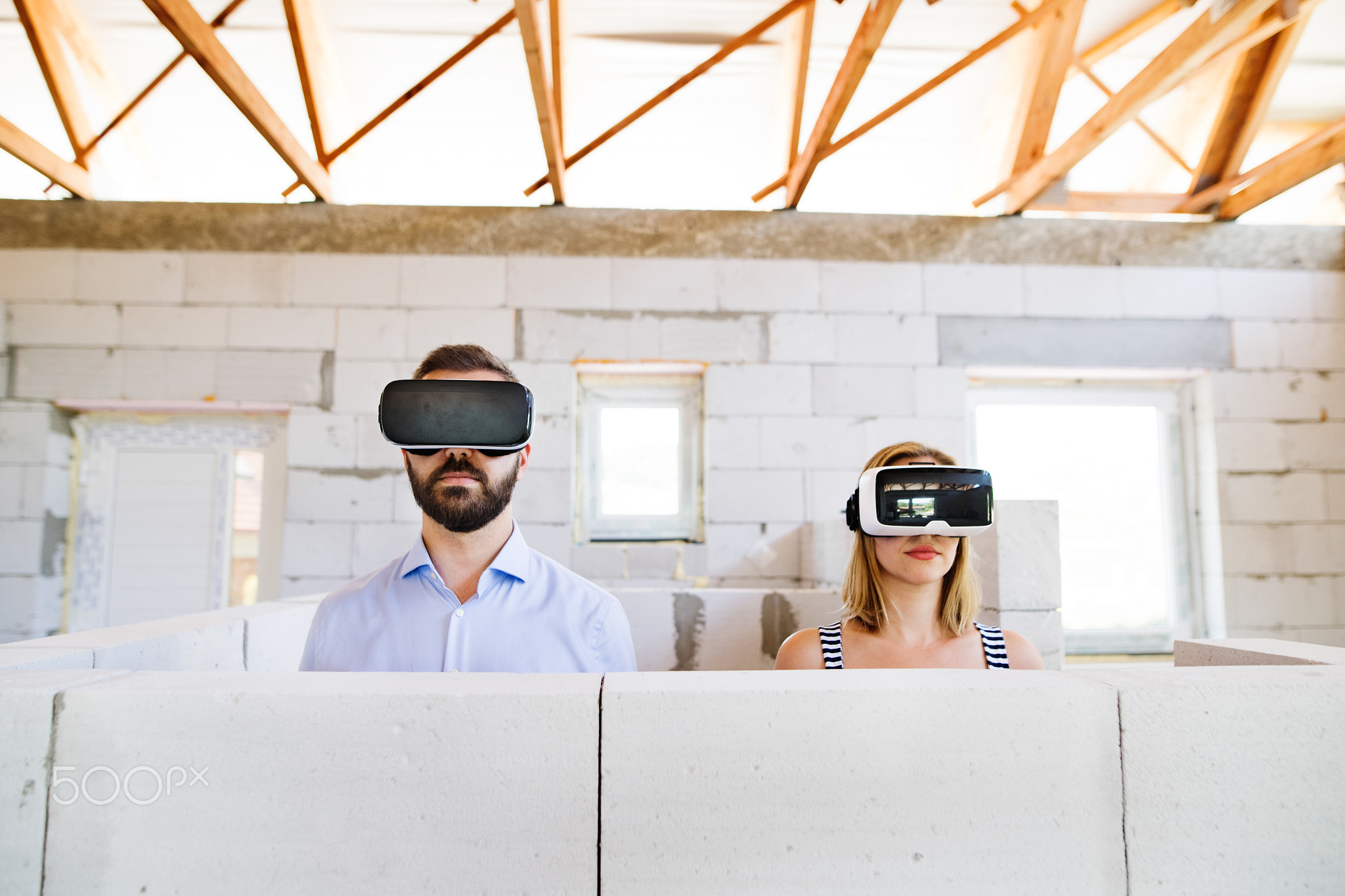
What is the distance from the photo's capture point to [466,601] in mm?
1448

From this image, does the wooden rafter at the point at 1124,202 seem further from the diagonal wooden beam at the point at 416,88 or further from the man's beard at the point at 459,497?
the man's beard at the point at 459,497

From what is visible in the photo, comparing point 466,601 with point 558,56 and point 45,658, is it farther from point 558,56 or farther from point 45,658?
point 558,56

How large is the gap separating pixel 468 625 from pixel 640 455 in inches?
109

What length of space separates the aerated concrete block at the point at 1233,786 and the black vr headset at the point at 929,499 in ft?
1.68

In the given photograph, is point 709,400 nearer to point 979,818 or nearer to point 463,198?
point 463,198

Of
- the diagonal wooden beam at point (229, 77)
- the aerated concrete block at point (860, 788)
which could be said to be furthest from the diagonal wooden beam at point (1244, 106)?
the diagonal wooden beam at point (229, 77)

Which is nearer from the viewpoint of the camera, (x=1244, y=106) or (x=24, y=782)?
(x=24, y=782)

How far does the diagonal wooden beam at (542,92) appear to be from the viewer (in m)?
2.61

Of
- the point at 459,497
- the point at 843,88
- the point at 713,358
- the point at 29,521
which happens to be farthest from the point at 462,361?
the point at 29,521

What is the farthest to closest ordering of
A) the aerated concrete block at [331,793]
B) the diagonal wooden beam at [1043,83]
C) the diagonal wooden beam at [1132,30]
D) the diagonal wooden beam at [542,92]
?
the diagonal wooden beam at [1132,30], the diagonal wooden beam at [1043,83], the diagonal wooden beam at [542,92], the aerated concrete block at [331,793]

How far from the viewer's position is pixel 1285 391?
13.1 feet

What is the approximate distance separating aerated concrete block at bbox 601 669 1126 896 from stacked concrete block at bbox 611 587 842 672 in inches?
82.8

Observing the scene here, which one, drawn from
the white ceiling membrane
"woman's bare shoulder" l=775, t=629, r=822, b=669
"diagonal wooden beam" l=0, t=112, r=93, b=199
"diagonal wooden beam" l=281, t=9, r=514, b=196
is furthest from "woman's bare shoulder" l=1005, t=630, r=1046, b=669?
"diagonal wooden beam" l=0, t=112, r=93, b=199

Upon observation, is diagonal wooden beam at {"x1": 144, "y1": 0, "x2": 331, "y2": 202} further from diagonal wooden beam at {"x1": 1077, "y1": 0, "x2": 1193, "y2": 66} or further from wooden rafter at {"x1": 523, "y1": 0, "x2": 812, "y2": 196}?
diagonal wooden beam at {"x1": 1077, "y1": 0, "x2": 1193, "y2": 66}
